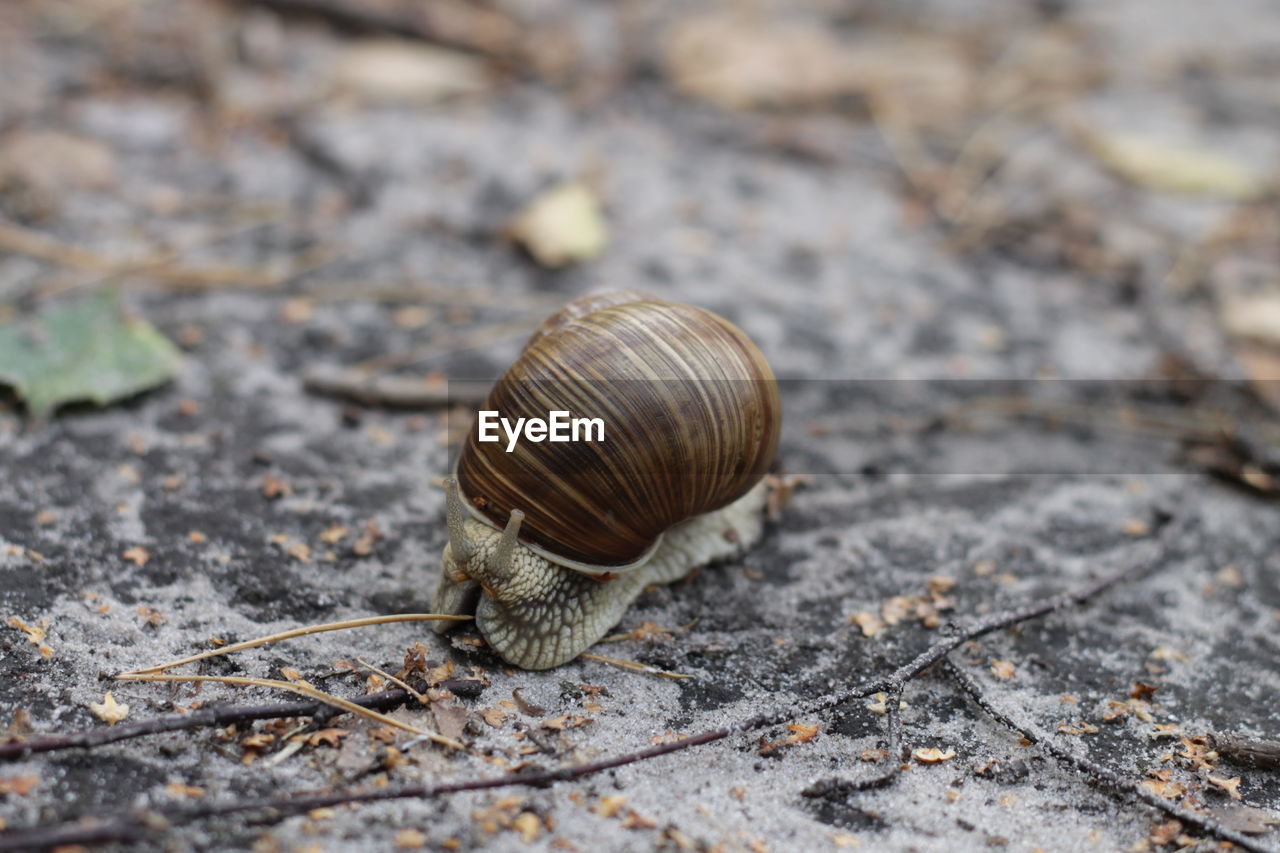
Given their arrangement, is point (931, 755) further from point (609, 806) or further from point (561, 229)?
point (561, 229)

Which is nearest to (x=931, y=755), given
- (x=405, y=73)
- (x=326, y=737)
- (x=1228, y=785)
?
(x=1228, y=785)

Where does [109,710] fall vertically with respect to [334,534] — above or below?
below

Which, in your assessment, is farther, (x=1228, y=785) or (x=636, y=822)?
(x=1228, y=785)

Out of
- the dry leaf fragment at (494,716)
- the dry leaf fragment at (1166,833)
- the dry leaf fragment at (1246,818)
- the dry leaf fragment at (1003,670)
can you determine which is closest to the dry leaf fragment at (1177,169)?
the dry leaf fragment at (1003,670)

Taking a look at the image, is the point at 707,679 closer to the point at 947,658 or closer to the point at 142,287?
the point at 947,658

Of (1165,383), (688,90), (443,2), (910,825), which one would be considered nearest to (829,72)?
(688,90)

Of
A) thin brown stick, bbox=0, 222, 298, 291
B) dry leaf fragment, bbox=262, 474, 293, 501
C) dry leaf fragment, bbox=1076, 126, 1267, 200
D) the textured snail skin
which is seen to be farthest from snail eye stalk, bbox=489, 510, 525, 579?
dry leaf fragment, bbox=1076, 126, 1267, 200

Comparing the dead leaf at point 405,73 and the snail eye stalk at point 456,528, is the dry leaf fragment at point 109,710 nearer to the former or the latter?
the snail eye stalk at point 456,528

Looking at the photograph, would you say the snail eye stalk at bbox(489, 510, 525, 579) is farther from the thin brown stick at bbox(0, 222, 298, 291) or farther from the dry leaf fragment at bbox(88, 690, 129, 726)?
the thin brown stick at bbox(0, 222, 298, 291)
